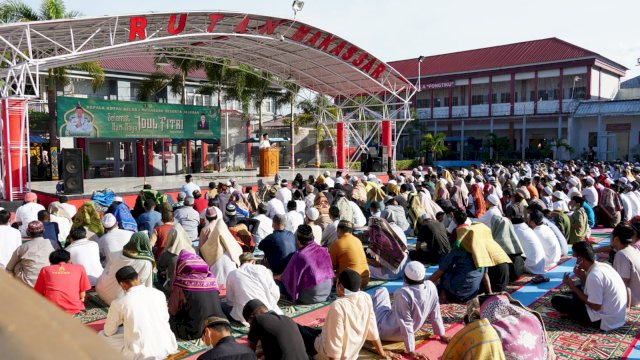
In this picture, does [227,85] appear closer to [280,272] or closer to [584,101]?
[280,272]

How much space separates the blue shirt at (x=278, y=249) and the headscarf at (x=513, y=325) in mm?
3256

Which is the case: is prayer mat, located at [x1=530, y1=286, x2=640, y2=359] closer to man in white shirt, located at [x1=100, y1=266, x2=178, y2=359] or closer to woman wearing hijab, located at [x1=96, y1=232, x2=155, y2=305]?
man in white shirt, located at [x1=100, y1=266, x2=178, y2=359]

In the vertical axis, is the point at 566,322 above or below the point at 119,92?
below

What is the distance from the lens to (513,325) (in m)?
3.75

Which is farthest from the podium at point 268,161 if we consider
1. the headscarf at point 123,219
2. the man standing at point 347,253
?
the man standing at point 347,253

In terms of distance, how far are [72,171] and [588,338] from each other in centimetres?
1194

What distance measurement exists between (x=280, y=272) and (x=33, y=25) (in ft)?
30.1

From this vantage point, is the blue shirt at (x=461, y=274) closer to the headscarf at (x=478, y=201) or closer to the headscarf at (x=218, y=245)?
the headscarf at (x=218, y=245)

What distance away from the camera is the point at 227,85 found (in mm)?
25344

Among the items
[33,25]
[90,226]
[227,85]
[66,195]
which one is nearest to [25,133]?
[66,195]

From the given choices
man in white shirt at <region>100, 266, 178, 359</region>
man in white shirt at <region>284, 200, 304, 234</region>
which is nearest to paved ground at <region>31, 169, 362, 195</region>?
man in white shirt at <region>284, 200, 304, 234</region>

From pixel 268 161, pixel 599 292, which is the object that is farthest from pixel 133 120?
pixel 599 292

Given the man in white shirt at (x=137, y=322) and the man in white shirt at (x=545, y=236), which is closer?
the man in white shirt at (x=137, y=322)

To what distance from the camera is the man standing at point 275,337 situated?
3.45 meters
